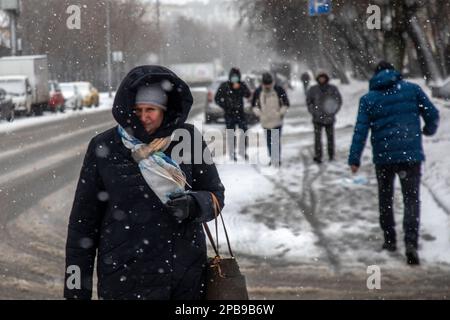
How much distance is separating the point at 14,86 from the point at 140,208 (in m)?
27.7

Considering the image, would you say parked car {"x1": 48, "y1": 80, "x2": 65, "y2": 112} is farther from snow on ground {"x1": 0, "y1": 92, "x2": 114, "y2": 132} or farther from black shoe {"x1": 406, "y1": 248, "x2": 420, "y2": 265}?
black shoe {"x1": 406, "y1": 248, "x2": 420, "y2": 265}

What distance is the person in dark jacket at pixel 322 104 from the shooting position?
12.5m

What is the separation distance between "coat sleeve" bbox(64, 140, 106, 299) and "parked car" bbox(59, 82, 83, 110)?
3416 centimetres

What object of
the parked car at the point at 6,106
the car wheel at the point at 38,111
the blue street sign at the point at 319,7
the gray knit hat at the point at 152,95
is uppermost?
the blue street sign at the point at 319,7

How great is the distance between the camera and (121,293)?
3066 mm

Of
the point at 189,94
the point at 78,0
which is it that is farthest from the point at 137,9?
the point at 189,94

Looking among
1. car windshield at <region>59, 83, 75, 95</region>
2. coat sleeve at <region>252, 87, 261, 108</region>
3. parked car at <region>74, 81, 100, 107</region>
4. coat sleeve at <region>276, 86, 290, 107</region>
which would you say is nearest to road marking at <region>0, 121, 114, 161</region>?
coat sleeve at <region>252, 87, 261, 108</region>

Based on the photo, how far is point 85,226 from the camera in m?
3.12

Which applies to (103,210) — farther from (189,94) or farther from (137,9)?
(137,9)

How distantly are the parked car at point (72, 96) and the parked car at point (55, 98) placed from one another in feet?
3.06

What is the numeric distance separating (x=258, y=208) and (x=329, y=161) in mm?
4441

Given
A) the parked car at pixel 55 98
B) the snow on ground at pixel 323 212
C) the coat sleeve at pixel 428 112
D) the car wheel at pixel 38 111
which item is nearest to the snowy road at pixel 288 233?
the snow on ground at pixel 323 212

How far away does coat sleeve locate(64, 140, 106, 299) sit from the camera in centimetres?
311

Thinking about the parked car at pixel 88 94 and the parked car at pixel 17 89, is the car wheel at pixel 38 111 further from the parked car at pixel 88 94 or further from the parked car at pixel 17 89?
the parked car at pixel 88 94
